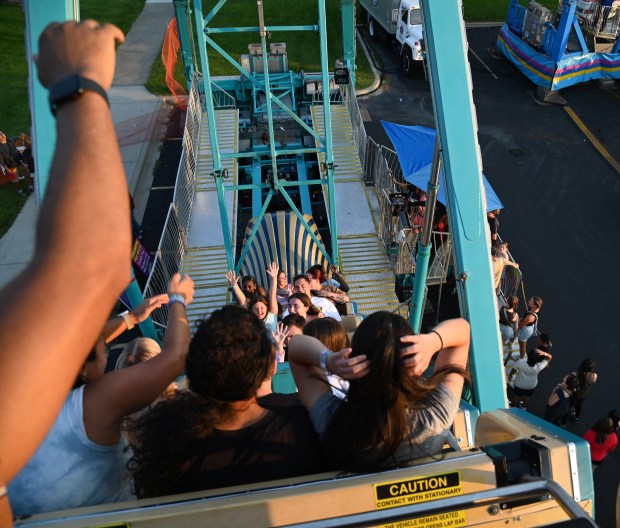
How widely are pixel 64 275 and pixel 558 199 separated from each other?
38.0 feet

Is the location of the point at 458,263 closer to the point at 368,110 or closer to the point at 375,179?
the point at 375,179

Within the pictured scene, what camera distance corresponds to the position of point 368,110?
1459 cm

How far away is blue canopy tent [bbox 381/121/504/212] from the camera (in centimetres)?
893

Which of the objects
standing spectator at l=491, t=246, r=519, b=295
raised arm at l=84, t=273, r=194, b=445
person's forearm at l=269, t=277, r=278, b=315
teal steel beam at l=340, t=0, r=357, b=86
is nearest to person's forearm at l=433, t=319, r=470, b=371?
raised arm at l=84, t=273, r=194, b=445

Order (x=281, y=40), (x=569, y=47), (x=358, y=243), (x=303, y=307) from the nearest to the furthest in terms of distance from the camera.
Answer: (x=303, y=307) → (x=358, y=243) → (x=569, y=47) → (x=281, y=40)

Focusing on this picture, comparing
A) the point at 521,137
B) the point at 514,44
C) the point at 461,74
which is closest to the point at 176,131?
Result: the point at 521,137

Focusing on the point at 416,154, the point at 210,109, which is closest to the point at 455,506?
the point at 210,109

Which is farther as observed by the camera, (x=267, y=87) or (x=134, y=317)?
(x=267, y=87)

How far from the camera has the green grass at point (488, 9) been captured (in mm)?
20000

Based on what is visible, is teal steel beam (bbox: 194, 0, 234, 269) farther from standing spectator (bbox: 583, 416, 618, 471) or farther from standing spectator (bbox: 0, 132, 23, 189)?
standing spectator (bbox: 0, 132, 23, 189)

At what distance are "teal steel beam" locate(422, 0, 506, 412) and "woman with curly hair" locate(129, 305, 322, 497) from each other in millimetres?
1465

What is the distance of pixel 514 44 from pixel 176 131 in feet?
34.8

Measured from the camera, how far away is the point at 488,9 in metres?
20.7

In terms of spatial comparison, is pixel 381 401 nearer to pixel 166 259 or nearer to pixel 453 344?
pixel 453 344
